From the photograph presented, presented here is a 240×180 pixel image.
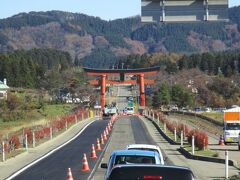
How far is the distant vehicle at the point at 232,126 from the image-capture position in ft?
151

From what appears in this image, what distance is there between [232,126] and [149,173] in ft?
127

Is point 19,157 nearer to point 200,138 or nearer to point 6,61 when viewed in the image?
point 200,138

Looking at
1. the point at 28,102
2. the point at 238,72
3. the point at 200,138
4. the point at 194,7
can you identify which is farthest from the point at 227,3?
the point at 238,72

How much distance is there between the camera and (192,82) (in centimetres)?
16138

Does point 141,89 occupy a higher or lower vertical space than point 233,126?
higher

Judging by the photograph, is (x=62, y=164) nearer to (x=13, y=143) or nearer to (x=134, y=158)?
(x=13, y=143)

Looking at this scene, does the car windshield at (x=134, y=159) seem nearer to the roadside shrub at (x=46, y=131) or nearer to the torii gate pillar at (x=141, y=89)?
the roadside shrub at (x=46, y=131)

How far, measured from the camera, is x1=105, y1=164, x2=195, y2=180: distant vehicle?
9.16m

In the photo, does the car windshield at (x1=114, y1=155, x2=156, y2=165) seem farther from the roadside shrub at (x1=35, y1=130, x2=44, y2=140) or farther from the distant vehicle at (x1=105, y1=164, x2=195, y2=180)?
the roadside shrub at (x1=35, y1=130, x2=44, y2=140)

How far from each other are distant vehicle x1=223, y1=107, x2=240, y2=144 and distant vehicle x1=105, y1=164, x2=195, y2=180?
121 ft

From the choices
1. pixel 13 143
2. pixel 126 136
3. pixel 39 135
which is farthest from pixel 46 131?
pixel 13 143

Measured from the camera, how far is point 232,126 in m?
46.9

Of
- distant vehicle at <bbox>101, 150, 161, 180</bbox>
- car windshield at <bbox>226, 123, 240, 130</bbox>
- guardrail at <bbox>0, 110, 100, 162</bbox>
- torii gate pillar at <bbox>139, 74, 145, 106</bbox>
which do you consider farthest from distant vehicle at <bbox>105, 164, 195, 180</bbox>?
torii gate pillar at <bbox>139, 74, 145, 106</bbox>

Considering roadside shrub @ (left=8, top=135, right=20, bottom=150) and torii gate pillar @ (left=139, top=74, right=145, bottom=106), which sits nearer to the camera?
roadside shrub @ (left=8, top=135, right=20, bottom=150)
